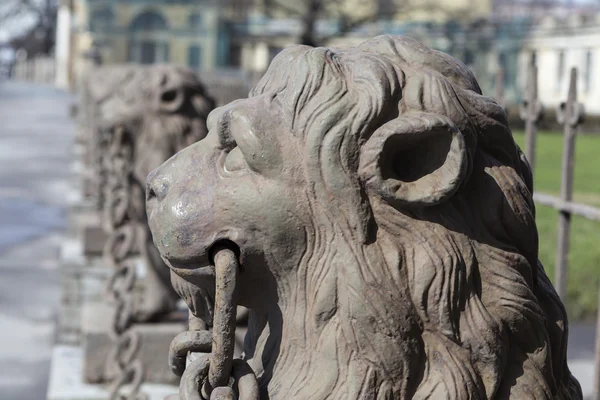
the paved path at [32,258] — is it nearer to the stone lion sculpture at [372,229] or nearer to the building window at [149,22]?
the building window at [149,22]

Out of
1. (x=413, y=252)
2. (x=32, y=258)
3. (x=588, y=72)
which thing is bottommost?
(x=32, y=258)

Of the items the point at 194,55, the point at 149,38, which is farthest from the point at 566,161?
the point at 194,55

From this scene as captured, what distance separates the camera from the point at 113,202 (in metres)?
4.95

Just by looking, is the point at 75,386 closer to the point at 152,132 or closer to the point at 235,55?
the point at 152,132

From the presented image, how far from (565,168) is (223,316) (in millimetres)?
3018

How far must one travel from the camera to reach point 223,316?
6.35 feet

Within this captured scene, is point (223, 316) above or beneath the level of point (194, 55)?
beneath

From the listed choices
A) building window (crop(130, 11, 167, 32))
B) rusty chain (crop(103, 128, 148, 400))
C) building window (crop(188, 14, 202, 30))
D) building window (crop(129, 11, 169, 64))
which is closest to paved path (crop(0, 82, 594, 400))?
rusty chain (crop(103, 128, 148, 400))

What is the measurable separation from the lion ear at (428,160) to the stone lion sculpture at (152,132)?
3250mm

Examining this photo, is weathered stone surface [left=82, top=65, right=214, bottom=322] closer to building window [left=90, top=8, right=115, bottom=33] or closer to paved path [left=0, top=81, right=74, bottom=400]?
paved path [left=0, top=81, right=74, bottom=400]

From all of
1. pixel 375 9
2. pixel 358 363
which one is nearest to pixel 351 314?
pixel 358 363

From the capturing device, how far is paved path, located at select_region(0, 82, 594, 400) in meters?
7.23

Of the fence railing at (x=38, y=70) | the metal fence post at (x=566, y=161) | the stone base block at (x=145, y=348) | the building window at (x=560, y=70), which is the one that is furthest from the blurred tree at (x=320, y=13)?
the metal fence post at (x=566, y=161)

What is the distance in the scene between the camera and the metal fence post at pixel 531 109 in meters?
4.89
